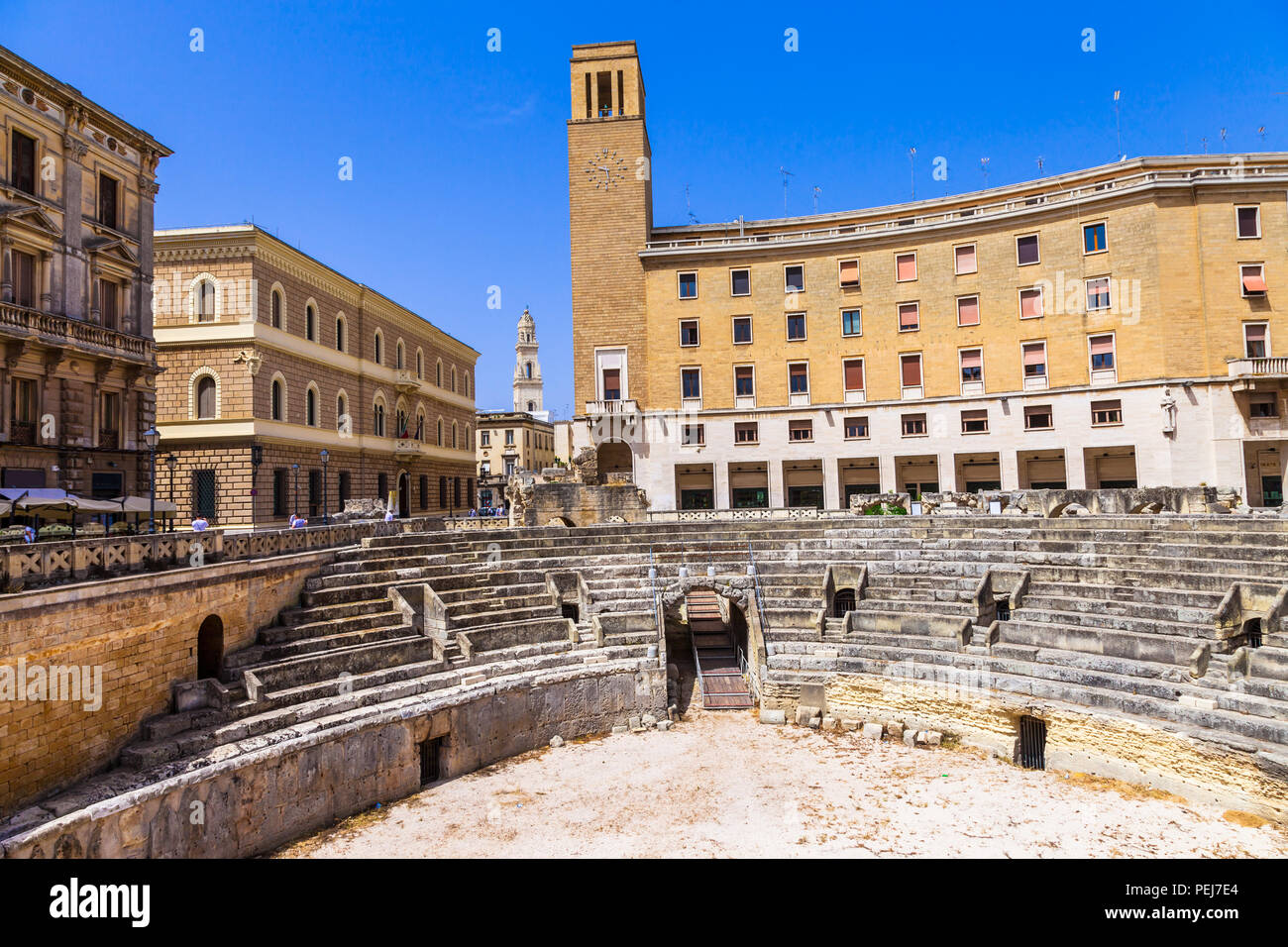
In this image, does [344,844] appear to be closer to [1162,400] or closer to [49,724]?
[49,724]

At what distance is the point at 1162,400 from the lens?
32.0m

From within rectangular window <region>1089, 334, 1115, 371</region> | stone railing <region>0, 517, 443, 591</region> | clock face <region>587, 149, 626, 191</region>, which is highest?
clock face <region>587, 149, 626, 191</region>

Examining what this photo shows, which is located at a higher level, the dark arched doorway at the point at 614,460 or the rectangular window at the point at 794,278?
the rectangular window at the point at 794,278

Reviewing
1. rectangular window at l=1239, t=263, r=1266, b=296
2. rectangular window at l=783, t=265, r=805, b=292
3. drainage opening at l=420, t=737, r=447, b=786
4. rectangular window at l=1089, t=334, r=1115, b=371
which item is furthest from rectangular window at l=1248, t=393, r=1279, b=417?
drainage opening at l=420, t=737, r=447, b=786

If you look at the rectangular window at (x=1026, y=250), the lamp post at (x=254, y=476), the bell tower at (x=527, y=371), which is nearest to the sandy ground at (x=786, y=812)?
the lamp post at (x=254, y=476)

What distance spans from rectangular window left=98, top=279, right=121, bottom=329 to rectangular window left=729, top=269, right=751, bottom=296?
1070 inches

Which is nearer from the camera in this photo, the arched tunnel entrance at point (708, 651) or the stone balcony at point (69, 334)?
the arched tunnel entrance at point (708, 651)

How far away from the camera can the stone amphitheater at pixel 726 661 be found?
11492 millimetres

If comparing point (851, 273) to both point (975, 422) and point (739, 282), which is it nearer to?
point (739, 282)

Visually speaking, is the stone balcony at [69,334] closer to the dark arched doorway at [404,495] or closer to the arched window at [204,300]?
the arched window at [204,300]

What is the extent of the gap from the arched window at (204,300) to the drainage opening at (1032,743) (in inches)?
1231

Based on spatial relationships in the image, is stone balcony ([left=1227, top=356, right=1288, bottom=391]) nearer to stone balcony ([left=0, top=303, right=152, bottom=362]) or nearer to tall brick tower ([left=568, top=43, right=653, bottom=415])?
tall brick tower ([left=568, top=43, right=653, bottom=415])

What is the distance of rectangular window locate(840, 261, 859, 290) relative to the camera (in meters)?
37.8

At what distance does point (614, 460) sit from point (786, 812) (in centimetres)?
2949
